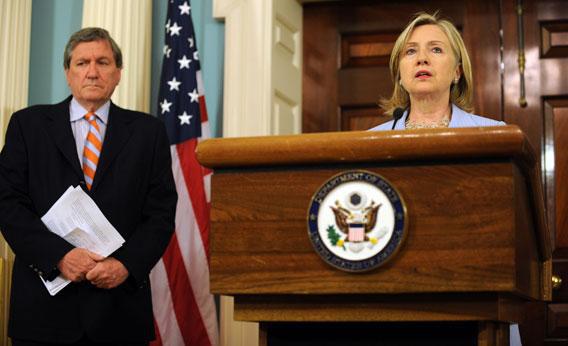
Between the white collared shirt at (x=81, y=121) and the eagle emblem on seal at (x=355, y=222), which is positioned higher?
the white collared shirt at (x=81, y=121)

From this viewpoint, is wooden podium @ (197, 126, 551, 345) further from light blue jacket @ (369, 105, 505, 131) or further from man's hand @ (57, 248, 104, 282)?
man's hand @ (57, 248, 104, 282)

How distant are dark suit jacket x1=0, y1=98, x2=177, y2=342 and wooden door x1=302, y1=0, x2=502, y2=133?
5.77 feet

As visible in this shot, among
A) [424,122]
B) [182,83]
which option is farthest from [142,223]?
[182,83]

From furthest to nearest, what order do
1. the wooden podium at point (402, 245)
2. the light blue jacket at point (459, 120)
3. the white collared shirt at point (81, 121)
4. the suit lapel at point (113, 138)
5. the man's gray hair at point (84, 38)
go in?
1. the man's gray hair at point (84, 38)
2. the white collared shirt at point (81, 121)
3. the suit lapel at point (113, 138)
4. the light blue jacket at point (459, 120)
5. the wooden podium at point (402, 245)

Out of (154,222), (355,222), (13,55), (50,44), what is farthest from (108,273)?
(50,44)

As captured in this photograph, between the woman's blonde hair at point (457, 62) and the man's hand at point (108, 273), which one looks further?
the man's hand at point (108, 273)

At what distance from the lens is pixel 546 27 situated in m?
4.67

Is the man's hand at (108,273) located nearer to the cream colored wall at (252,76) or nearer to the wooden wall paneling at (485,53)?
the cream colored wall at (252,76)

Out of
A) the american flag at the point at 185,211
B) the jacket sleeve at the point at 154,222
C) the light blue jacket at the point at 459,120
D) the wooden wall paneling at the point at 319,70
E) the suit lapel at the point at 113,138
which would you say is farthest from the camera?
the wooden wall paneling at the point at 319,70

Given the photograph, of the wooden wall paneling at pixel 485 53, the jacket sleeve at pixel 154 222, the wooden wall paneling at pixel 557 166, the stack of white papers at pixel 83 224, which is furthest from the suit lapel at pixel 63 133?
the wooden wall paneling at pixel 557 166

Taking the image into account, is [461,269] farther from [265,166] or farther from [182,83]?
[182,83]

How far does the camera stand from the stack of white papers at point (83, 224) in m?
3.01

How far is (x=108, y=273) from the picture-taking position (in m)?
2.95

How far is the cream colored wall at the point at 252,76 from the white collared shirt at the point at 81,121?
1.24 metres
